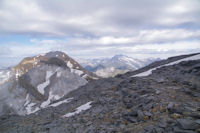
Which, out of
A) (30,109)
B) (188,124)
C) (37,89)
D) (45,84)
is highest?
(188,124)

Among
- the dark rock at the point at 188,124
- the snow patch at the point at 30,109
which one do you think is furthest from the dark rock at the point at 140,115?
the snow patch at the point at 30,109

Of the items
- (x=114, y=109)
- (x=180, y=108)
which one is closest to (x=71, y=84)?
(x=114, y=109)

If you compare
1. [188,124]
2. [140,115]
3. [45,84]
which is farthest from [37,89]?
[188,124]

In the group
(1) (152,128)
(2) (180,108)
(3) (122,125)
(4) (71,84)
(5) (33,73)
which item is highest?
(2) (180,108)

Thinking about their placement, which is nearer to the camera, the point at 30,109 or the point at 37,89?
the point at 30,109

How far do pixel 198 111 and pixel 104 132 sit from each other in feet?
20.6

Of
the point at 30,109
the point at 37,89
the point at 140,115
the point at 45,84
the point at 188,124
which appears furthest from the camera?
the point at 45,84

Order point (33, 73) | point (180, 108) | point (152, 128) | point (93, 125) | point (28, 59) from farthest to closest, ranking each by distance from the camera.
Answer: point (28, 59), point (33, 73), point (93, 125), point (180, 108), point (152, 128)

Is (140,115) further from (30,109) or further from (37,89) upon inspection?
(37,89)

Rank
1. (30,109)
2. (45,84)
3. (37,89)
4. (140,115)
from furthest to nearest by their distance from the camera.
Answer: (45,84) < (37,89) < (30,109) < (140,115)

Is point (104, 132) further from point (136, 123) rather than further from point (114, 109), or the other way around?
point (114, 109)

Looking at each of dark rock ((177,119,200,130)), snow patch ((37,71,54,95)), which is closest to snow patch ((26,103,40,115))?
snow patch ((37,71,54,95))

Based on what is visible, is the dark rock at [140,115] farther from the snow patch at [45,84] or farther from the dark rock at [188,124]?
the snow patch at [45,84]

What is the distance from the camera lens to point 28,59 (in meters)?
140
